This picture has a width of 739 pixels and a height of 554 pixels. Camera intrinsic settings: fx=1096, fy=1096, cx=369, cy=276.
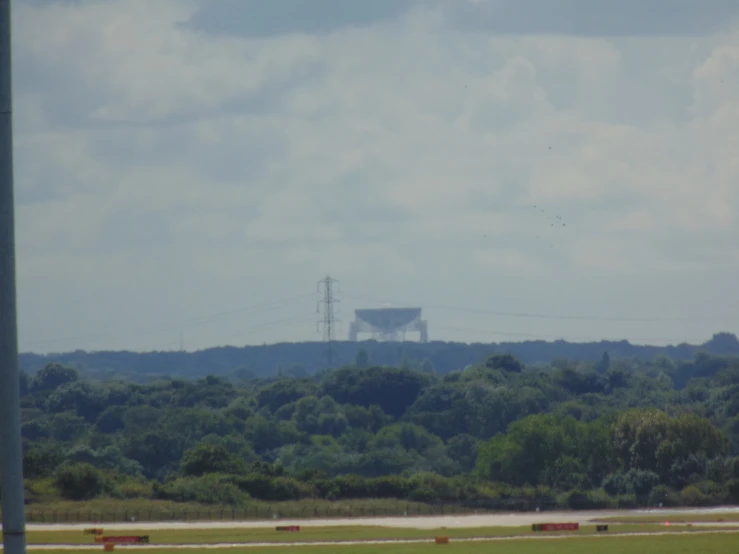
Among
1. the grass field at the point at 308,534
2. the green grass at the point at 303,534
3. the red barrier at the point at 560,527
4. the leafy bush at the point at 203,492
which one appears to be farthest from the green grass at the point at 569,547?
the leafy bush at the point at 203,492

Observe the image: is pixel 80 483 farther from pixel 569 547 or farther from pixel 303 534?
pixel 569 547

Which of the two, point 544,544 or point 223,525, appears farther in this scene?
point 223,525

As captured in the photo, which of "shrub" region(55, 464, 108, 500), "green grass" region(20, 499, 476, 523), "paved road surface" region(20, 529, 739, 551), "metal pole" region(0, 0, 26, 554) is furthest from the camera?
"shrub" region(55, 464, 108, 500)

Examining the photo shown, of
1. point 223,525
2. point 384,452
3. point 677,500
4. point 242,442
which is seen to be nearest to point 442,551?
point 223,525

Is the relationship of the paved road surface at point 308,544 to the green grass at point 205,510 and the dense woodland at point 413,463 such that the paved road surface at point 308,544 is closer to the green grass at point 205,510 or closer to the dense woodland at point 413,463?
the green grass at point 205,510

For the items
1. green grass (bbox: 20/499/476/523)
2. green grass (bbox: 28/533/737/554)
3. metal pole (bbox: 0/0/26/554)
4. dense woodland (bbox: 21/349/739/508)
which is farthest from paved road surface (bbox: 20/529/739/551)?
metal pole (bbox: 0/0/26/554)

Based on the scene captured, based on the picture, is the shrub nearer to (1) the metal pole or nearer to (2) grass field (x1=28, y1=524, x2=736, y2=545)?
(2) grass field (x1=28, y1=524, x2=736, y2=545)

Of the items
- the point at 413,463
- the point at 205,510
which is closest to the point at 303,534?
the point at 205,510

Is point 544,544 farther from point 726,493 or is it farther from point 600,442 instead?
point 600,442
